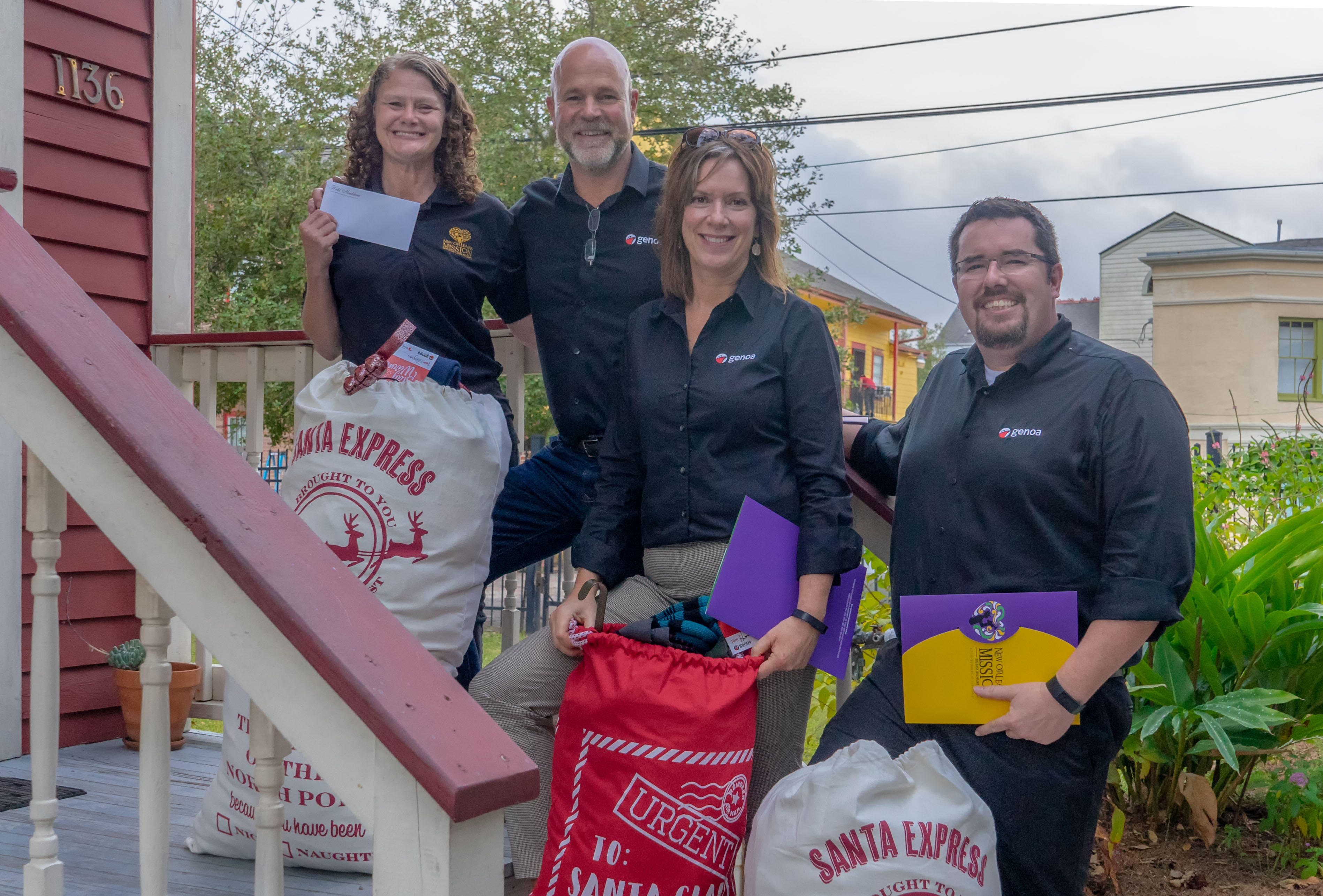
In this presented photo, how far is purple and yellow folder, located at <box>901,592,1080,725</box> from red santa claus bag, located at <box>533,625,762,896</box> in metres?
0.30

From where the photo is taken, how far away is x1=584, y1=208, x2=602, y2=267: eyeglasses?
8.13ft

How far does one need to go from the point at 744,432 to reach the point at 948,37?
50.5 feet

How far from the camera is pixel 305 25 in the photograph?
14.5 meters

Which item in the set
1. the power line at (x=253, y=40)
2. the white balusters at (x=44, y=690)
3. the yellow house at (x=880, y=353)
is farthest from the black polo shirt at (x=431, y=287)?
the yellow house at (x=880, y=353)

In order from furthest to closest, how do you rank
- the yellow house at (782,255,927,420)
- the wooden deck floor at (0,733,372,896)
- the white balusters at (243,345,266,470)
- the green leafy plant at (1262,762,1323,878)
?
the yellow house at (782,255,927,420)
the white balusters at (243,345,266,470)
the green leafy plant at (1262,762,1323,878)
the wooden deck floor at (0,733,372,896)

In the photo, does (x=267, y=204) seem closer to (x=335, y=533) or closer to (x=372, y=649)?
(x=335, y=533)

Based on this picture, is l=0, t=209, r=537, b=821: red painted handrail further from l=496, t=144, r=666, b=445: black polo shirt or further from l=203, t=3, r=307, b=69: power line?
l=203, t=3, r=307, b=69: power line

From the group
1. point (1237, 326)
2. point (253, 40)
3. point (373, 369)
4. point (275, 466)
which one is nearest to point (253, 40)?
point (253, 40)

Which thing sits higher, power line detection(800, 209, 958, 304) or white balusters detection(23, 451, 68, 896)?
power line detection(800, 209, 958, 304)

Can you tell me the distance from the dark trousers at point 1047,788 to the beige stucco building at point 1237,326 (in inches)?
881

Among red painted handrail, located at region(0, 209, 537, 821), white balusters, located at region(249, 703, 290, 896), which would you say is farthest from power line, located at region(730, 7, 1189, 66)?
white balusters, located at region(249, 703, 290, 896)

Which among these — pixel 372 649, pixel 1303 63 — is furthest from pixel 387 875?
Answer: pixel 1303 63

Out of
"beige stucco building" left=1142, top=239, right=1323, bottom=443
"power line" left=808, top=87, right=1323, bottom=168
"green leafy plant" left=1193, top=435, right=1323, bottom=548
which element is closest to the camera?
"green leafy plant" left=1193, top=435, right=1323, bottom=548

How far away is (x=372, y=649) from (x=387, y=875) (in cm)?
24
